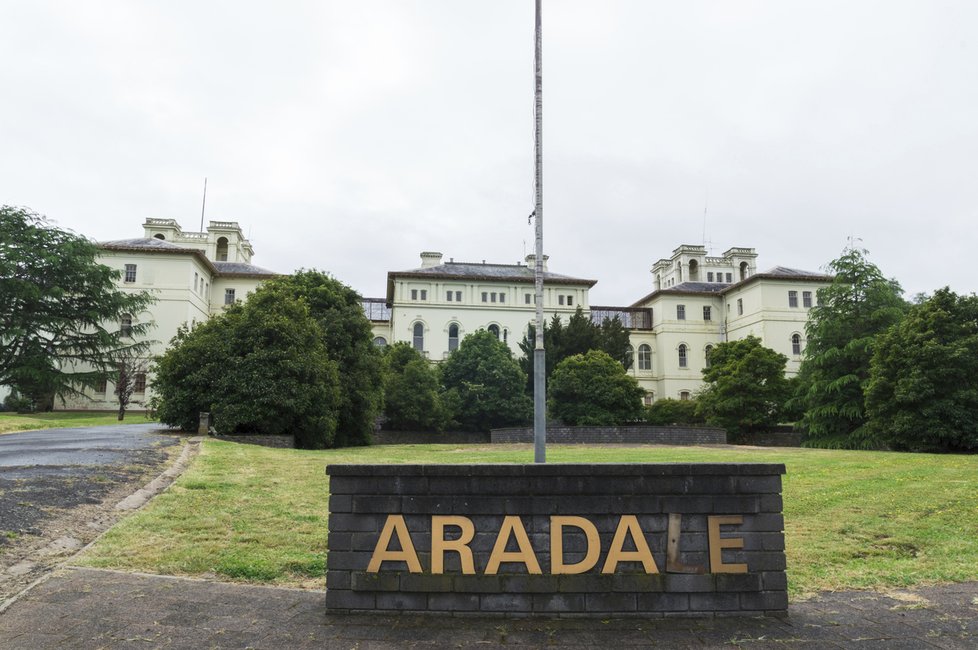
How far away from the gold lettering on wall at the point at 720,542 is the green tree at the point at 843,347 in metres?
30.4

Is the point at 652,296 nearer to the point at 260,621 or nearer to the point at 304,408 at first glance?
the point at 304,408

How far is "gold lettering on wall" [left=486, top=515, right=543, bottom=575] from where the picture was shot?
468cm

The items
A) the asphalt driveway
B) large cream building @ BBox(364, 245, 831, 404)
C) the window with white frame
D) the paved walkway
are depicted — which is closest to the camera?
the paved walkway

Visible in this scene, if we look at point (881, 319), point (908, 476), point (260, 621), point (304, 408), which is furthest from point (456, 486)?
point (881, 319)

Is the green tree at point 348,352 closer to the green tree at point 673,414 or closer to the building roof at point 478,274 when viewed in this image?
the green tree at point 673,414

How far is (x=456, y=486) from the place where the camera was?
4.81m

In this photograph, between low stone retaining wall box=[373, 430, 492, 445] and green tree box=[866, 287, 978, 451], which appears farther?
low stone retaining wall box=[373, 430, 492, 445]

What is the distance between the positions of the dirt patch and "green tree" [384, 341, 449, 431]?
29.1m

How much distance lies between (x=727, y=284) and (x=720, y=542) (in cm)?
7182

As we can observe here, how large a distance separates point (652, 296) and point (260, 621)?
67059 millimetres

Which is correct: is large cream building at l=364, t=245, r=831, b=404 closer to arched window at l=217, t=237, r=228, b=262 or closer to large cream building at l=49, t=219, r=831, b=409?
large cream building at l=49, t=219, r=831, b=409

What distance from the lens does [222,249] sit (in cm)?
7006

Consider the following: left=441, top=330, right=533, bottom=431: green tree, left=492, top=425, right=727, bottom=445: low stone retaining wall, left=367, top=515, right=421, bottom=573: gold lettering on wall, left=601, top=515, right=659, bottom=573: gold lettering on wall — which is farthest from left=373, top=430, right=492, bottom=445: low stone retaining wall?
left=601, top=515, right=659, bottom=573: gold lettering on wall

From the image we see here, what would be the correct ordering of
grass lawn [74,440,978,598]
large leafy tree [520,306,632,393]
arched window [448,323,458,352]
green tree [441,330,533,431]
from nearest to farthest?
grass lawn [74,440,978,598], green tree [441,330,533,431], large leafy tree [520,306,632,393], arched window [448,323,458,352]
